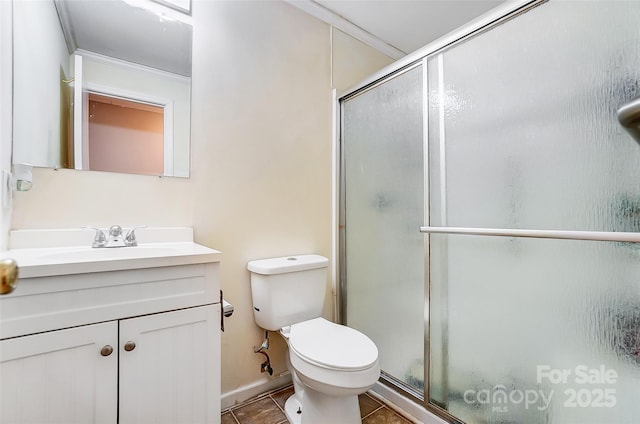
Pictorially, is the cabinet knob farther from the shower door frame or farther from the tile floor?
the shower door frame

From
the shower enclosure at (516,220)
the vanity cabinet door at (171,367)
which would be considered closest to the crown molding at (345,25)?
the shower enclosure at (516,220)

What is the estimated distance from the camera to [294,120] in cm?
173

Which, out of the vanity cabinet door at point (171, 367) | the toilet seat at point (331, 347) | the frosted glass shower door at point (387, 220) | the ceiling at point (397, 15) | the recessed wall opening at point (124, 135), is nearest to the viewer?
the vanity cabinet door at point (171, 367)

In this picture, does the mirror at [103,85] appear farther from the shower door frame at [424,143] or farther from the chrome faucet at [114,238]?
the shower door frame at [424,143]

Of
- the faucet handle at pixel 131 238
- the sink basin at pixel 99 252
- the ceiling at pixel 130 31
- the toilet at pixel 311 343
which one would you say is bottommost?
the toilet at pixel 311 343

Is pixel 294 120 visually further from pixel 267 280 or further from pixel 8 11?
pixel 8 11

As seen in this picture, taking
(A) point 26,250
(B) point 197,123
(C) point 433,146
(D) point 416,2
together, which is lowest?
(A) point 26,250

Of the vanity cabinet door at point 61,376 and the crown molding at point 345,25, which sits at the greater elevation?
the crown molding at point 345,25

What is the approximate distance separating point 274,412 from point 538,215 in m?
1.44

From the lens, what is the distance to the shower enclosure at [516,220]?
89 cm

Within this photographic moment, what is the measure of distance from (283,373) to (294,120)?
1.46 meters

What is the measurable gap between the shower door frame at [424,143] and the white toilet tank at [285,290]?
33 cm

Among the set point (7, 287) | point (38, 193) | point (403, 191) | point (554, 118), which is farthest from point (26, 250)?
point (554, 118)

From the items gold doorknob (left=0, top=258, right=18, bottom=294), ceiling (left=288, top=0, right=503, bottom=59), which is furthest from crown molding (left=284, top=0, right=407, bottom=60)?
gold doorknob (left=0, top=258, right=18, bottom=294)
